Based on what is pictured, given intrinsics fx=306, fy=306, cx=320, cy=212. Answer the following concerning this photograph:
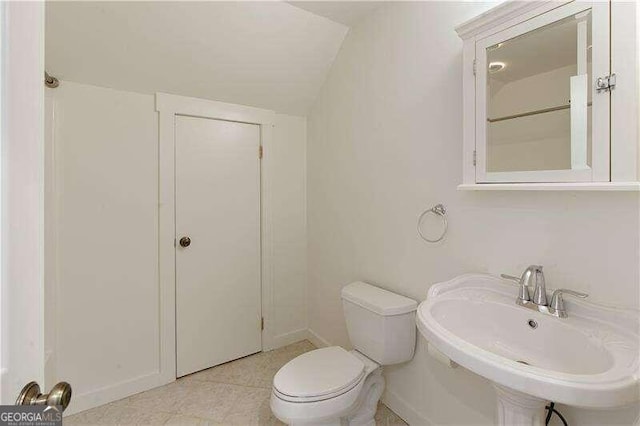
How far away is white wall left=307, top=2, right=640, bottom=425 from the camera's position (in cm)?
102

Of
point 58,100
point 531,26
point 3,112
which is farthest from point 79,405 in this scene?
point 531,26

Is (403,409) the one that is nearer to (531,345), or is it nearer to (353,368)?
(353,368)

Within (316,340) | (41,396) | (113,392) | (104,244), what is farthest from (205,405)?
(41,396)

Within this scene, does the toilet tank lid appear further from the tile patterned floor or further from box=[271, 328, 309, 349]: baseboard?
box=[271, 328, 309, 349]: baseboard

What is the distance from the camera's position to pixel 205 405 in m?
1.82

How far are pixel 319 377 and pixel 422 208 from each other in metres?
0.96

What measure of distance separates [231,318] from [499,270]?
1846 mm

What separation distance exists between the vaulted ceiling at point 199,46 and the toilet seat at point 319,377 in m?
1.81

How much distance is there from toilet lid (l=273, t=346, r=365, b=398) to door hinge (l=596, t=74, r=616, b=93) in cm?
142

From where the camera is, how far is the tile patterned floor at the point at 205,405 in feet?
5.58

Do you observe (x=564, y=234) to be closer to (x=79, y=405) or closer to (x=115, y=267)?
(x=115, y=267)

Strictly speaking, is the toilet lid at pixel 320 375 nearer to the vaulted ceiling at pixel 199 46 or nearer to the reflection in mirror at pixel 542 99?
the reflection in mirror at pixel 542 99

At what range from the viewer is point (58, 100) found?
169cm

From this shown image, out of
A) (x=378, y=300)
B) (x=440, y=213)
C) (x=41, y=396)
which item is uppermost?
(x=440, y=213)
